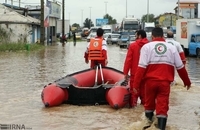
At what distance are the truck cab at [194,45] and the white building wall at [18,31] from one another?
56.4 feet

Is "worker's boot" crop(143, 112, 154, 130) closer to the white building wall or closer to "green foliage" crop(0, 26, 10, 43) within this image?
"green foliage" crop(0, 26, 10, 43)

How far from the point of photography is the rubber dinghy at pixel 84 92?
959 cm

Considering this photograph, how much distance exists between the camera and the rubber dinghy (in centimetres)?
959

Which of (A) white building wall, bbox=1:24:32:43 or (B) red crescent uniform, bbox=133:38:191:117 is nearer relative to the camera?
(B) red crescent uniform, bbox=133:38:191:117

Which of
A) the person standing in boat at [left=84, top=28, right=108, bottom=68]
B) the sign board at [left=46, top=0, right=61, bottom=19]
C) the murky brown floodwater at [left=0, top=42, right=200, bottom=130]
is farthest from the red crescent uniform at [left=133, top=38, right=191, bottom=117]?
the sign board at [left=46, top=0, right=61, bottom=19]

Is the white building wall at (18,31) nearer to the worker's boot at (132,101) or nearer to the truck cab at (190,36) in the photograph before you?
the truck cab at (190,36)

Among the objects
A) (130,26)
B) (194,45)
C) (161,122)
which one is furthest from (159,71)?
(130,26)

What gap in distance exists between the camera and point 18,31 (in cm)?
4197

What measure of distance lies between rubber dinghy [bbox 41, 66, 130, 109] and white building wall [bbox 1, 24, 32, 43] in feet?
101

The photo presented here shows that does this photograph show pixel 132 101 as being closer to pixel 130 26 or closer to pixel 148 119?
pixel 148 119

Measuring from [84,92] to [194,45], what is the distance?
21.0m

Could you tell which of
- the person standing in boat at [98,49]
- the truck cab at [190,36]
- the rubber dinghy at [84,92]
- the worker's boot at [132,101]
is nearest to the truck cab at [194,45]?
the truck cab at [190,36]

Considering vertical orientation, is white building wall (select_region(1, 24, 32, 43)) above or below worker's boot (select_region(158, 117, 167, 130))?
above

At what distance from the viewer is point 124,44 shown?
43.9 metres
